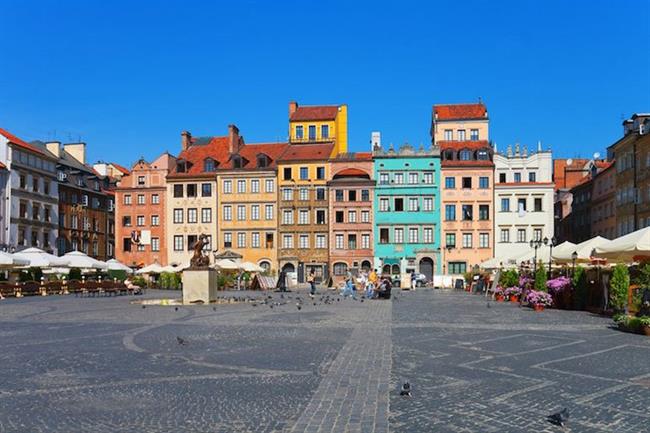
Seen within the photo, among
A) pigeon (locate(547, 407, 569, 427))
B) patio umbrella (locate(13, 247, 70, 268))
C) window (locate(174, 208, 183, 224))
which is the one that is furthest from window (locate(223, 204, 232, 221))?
pigeon (locate(547, 407, 569, 427))

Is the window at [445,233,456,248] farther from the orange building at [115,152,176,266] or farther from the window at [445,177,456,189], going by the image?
the orange building at [115,152,176,266]

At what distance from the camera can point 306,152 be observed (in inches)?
2793

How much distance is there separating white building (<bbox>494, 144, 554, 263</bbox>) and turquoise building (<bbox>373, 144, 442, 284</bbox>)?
6.14 m

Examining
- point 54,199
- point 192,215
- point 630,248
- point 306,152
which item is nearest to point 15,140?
point 54,199

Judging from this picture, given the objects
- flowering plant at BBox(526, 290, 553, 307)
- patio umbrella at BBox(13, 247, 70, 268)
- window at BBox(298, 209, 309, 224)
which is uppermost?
window at BBox(298, 209, 309, 224)

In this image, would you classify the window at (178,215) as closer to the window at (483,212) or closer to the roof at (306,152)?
the roof at (306,152)

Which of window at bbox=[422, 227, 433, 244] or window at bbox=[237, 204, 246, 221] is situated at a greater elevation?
window at bbox=[237, 204, 246, 221]

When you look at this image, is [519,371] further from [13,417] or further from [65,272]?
[65,272]

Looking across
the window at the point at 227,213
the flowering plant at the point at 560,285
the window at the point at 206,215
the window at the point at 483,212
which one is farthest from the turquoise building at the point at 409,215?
the flowering plant at the point at 560,285

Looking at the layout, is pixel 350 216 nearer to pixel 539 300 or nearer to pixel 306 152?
pixel 306 152

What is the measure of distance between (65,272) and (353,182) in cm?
2889

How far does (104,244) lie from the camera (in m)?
79.5

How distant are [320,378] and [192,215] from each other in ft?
207

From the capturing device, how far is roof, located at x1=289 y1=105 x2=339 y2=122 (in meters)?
73.0
